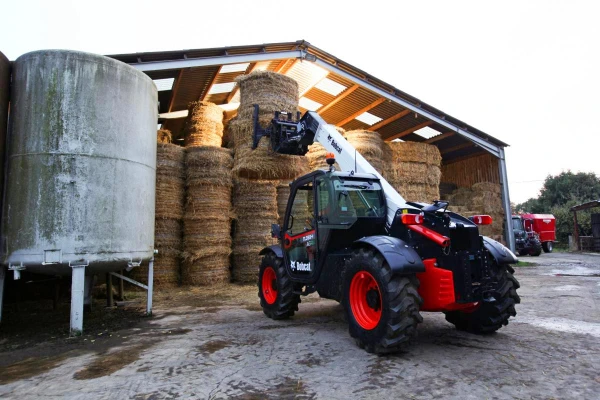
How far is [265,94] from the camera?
844cm

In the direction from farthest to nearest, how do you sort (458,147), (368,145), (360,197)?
(458,147), (368,145), (360,197)

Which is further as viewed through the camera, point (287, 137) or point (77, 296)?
point (287, 137)

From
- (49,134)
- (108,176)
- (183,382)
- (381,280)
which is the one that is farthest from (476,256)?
(49,134)

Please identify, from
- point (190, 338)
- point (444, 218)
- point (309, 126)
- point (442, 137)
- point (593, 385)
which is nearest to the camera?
point (593, 385)

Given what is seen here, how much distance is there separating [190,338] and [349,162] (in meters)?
3.34

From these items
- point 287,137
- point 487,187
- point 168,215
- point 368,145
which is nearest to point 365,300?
point 287,137

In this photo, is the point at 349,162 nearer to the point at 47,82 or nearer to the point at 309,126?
the point at 309,126

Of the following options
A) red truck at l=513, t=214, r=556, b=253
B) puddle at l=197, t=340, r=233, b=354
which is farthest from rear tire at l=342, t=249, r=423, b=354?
red truck at l=513, t=214, r=556, b=253

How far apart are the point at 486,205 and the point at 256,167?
39.1 feet

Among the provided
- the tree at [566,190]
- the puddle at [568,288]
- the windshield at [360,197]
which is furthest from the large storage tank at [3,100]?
the tree at [566,190]

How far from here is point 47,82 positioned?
531cm

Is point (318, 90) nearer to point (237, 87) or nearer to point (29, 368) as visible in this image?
point (237, 87)

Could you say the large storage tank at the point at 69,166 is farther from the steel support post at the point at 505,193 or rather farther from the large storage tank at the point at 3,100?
the steel support post at the point at 505,193

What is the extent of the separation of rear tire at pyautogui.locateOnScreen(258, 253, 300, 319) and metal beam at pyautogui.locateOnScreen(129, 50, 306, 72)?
5617mm
